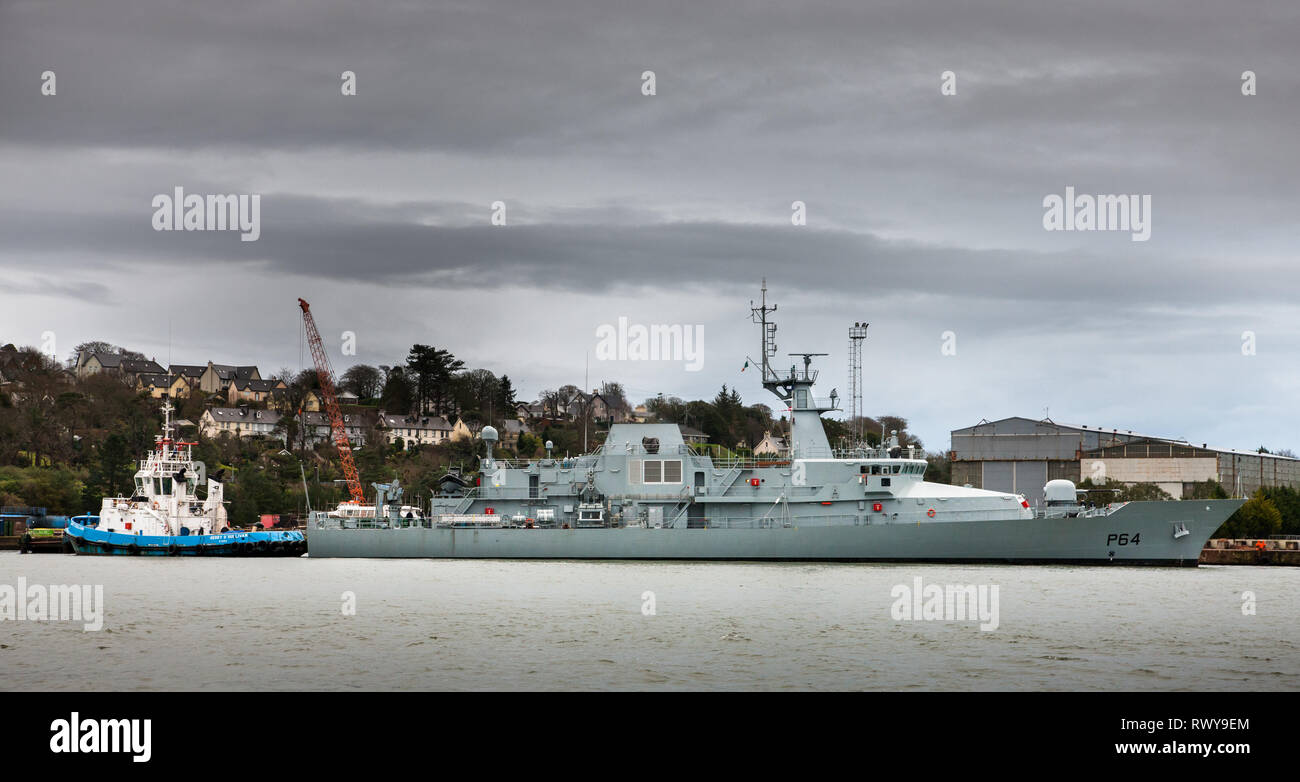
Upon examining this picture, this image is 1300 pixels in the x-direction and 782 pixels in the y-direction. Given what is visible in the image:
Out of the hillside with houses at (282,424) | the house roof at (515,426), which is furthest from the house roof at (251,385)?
the house roof at (515,426)

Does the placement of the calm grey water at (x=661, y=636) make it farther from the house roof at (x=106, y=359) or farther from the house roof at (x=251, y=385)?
the house roof at (x=251, y=385)

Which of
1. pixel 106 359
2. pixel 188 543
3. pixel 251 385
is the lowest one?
pixel 188 543

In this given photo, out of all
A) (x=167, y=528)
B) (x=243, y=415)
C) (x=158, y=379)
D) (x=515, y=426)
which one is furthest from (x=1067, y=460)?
(x=158, y=379)

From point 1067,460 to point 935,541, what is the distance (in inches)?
1743

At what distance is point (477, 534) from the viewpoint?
51250 millimetres

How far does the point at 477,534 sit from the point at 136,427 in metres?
50.9

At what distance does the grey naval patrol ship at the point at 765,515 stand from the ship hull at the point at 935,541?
0.18ft

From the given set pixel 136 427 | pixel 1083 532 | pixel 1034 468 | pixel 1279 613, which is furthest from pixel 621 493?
pixel 136 427

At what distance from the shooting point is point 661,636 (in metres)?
26.2

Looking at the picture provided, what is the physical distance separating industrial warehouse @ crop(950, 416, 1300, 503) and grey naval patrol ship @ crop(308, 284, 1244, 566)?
36949mm

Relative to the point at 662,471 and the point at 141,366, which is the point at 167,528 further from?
the point at 141,366
